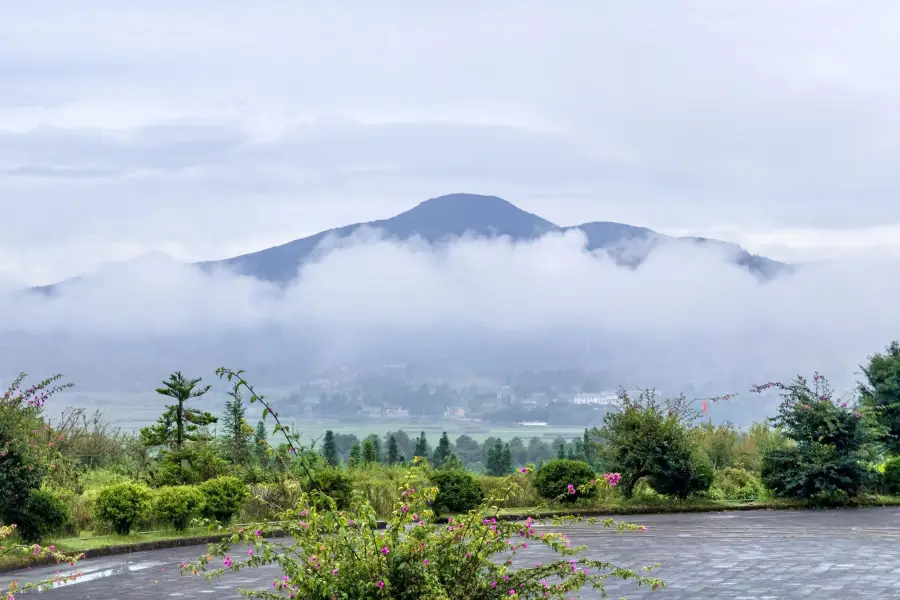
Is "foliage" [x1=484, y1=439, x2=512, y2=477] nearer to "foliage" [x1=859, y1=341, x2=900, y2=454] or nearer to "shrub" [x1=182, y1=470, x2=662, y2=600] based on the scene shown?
"foliage" [x1=859, y1=341, x2=900, y2=454]

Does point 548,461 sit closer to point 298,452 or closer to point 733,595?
point 733,595

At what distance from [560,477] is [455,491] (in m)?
2.27

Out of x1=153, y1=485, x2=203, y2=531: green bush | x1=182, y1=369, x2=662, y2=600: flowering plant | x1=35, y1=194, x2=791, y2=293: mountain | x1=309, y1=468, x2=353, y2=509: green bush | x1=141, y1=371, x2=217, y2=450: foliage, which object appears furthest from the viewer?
x1=35, y1=194, x2=791, y2=293: mountain

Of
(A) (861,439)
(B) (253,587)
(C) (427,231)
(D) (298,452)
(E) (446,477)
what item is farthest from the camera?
(C) (427,231)

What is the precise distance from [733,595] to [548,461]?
392 inches

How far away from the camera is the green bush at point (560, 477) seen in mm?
19578

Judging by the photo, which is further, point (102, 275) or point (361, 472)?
point (102, 275)

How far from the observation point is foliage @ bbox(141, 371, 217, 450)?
19312 mm

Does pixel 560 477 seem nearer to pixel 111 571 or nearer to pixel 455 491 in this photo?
pixel 455 491

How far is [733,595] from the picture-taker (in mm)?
10344

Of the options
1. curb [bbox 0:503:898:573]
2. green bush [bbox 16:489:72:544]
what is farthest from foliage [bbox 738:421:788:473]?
green bush [bbox 16:489:72:544]

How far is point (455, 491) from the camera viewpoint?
735 inches

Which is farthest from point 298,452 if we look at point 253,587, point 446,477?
point 446,477

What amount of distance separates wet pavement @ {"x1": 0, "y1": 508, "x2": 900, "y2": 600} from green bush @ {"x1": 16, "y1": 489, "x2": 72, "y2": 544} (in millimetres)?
1238
